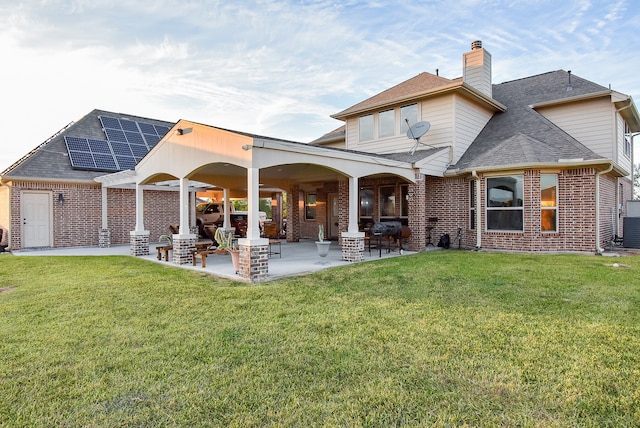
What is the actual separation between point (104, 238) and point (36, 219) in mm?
2224

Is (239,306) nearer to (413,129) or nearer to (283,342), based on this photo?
(283,342)

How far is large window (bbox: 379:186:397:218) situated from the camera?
522 inches

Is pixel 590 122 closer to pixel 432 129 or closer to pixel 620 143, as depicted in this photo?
pixel 620 143

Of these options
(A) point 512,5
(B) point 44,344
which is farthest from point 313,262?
(A) point 512,5

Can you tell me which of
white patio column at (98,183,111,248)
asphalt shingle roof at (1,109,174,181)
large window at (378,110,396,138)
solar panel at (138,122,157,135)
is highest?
solar panel at (138,122,157,135)

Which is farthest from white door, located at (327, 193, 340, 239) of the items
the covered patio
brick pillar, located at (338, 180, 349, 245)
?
brick pillar, located at (338, 180, 349, 245)

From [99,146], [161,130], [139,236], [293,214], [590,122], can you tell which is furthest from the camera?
[161,130]

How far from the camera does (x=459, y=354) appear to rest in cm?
339

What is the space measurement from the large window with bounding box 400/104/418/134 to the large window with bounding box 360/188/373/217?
2.55 m

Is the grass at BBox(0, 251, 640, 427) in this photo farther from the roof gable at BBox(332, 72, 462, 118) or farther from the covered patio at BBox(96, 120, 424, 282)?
the roof gable at BBox(332, 72, 462, 118)

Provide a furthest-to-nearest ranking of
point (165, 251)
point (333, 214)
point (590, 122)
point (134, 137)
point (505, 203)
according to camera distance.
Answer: point (333, 214) → point (134, 137) → point (590, 122) → point (505, 203) → point (165, 251)

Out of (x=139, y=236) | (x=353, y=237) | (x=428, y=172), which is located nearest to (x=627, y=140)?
(x=428, y=172)

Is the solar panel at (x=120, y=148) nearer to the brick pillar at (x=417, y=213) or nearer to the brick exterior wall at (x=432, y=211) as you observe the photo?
the brick exterior wall at (x=432, y=211)

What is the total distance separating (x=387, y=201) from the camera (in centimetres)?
1347
